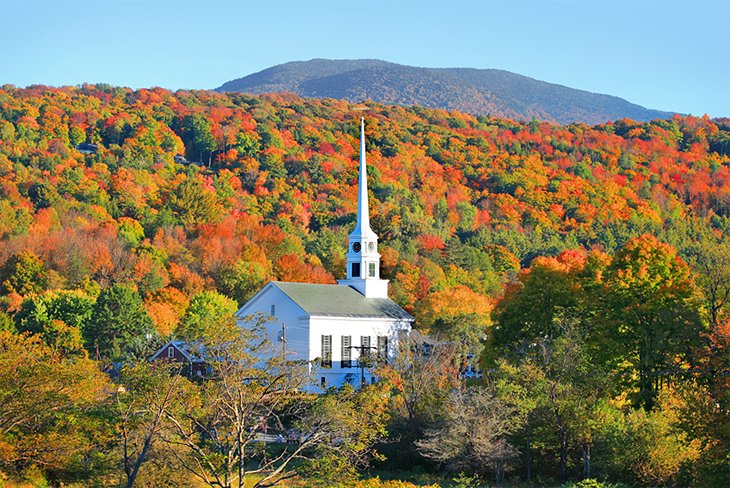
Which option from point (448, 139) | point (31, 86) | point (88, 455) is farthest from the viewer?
point (31, 86)

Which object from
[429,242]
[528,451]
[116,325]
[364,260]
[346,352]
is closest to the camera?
[528,451]

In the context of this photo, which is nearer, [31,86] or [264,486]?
[264,486]

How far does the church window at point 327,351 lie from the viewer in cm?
6222

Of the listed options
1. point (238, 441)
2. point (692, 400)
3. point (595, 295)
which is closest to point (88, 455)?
point (238, 441)

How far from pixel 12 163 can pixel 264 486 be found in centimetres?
11652

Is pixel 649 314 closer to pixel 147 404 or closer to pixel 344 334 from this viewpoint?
pixel 344 334

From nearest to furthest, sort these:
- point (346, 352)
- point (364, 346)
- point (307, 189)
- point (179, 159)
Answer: point (346, 352), point (364, 346), point (307, 189), point (179, 159)

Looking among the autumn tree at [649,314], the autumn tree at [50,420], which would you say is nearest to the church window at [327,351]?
the autumn tree at [649,314]

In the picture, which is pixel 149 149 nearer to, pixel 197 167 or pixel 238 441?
pixel 197 167

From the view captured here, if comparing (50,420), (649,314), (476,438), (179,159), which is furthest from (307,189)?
(50,420)

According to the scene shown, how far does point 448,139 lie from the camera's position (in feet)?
→ 581

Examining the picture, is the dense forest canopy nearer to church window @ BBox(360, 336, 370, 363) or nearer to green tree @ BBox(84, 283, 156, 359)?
green tree @ BBox(84, 283, 156, 359)

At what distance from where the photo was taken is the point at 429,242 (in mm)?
121188

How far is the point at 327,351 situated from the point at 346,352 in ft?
4.24
